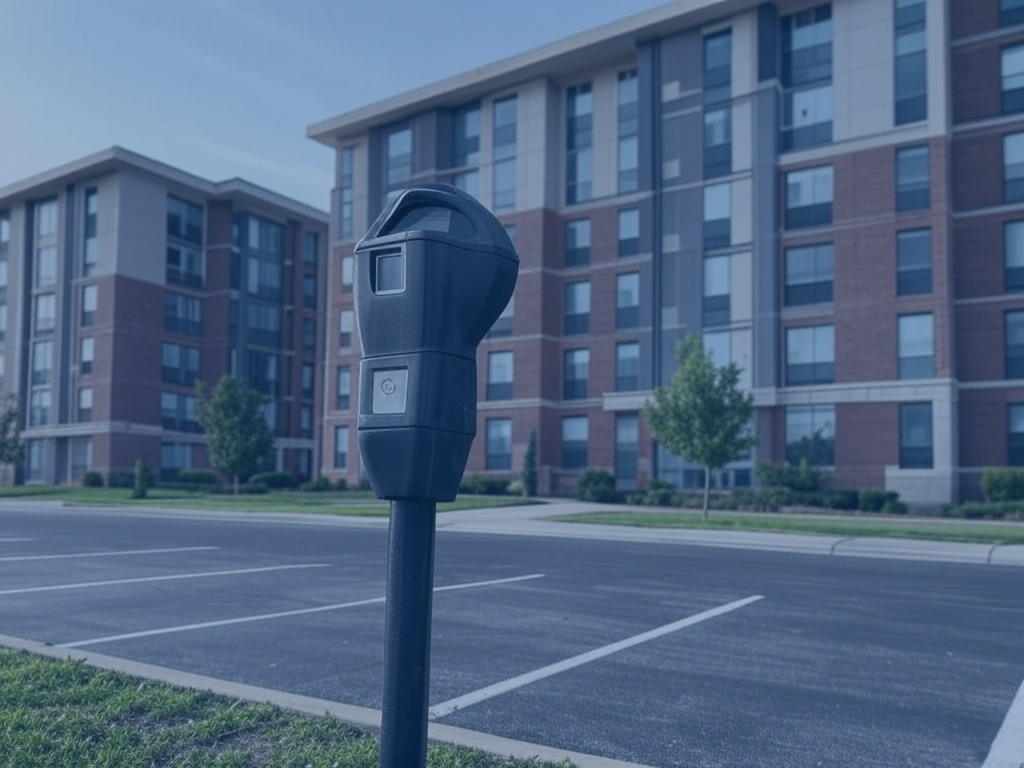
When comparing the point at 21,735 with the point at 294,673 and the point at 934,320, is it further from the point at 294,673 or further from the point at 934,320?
the point at 934,320

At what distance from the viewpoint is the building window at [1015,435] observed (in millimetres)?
32156

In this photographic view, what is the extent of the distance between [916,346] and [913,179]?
5.75 m

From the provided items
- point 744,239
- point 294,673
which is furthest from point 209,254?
point 294,673

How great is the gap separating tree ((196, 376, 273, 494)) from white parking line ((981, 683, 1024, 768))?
3792 cm

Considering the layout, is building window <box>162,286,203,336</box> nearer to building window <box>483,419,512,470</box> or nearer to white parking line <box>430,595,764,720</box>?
building window <box>483,419,512,470</box>

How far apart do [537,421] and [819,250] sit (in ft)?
42.6

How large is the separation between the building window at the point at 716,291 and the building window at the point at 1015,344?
952 centimetres

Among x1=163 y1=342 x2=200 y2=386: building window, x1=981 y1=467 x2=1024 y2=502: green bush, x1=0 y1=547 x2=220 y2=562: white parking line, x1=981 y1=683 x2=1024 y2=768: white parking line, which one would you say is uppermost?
x1=163 y1=342 x2=200 y2=386: building window

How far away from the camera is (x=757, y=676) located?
6.68m

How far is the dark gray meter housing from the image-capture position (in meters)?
2.80

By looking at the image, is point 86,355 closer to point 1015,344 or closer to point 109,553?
point 109,553

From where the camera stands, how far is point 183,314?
56.2 metres

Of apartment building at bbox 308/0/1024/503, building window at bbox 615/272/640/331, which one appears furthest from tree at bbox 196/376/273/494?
building window at bbox 615/272/640/331

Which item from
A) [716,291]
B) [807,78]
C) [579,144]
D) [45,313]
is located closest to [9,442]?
[45,313]
